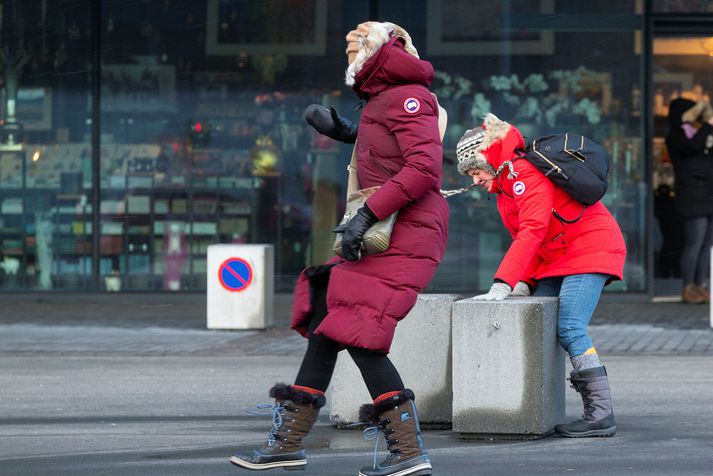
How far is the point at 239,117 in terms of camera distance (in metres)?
15.6

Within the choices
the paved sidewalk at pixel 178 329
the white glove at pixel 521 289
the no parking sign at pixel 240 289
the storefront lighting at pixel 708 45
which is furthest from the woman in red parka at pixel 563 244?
the storefront lighting at pixel 708 45

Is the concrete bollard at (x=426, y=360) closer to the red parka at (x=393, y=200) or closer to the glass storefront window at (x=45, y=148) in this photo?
the red parka at (x=393, y=200)

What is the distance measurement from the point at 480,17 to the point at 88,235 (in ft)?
15.1

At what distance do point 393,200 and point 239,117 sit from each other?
9.73 meters

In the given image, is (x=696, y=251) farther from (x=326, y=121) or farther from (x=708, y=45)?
(x=326, y=121)

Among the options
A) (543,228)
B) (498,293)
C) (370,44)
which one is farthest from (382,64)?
(498,293)

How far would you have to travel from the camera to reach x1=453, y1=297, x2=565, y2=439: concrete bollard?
7.32 meters

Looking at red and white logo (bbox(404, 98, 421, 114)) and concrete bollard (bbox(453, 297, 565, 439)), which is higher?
red and white logo (bbox(404, 98, 421, 114))

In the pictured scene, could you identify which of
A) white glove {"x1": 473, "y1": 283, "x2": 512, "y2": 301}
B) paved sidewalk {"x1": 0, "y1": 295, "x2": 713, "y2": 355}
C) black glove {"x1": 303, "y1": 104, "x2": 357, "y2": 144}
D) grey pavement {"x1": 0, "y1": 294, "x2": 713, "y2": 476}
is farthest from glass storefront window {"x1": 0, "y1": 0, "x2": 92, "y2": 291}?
black glove {"x1": 303, "y1": 104, "x2": 357, "y2": 144}

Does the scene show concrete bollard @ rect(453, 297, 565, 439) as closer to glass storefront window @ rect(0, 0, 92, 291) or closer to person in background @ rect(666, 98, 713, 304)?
person in background @ rect(666, 98, 713, 304)

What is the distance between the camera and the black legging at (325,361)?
6168mm

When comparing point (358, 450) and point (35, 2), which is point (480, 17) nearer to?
point (35, 2)

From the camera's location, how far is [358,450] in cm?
720

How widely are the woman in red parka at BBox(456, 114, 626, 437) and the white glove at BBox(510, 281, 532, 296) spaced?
5.6 inches
